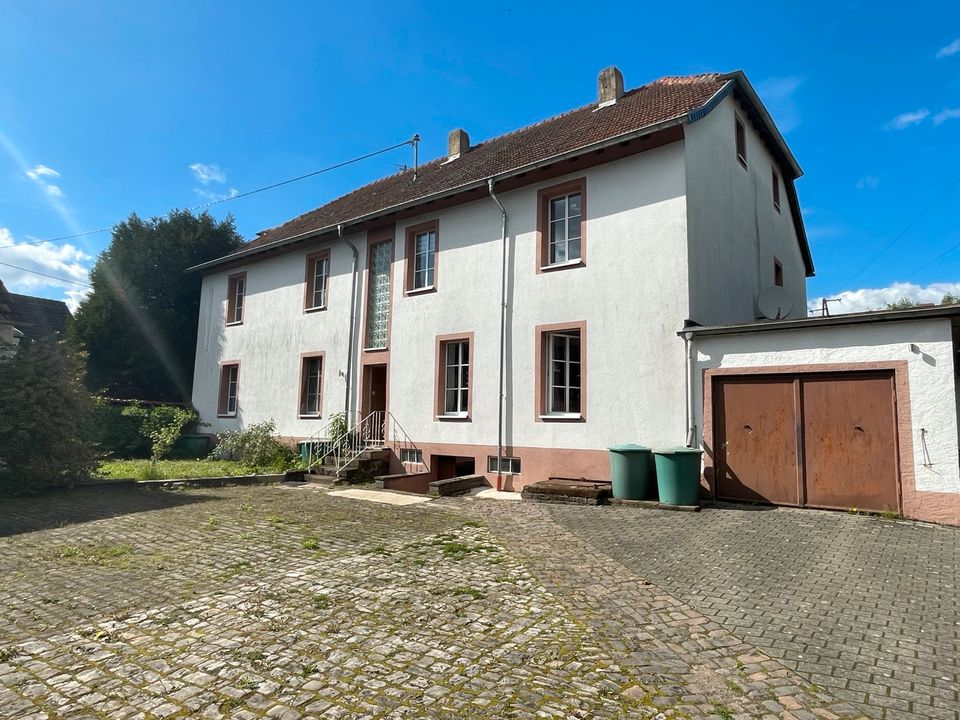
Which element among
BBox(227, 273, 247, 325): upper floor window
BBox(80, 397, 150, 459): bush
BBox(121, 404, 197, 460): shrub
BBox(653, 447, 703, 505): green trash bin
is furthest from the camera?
BBox(227, 273, 247, 325): upper floor window

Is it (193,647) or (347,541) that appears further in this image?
(347,541)

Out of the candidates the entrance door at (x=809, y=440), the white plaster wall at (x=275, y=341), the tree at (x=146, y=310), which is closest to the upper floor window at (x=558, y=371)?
the entrance door at (x=809, y=440)

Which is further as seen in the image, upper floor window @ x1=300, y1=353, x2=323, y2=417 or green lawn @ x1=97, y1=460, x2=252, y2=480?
upper floor window @ x1=300, y1=353, x2=323, y2=417

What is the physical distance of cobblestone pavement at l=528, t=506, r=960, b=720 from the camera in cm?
347

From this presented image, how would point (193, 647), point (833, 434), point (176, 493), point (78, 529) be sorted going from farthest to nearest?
point (176, 493), point (833, 434), point (78, 529), point (193, 647)

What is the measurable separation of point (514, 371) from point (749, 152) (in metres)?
8.06

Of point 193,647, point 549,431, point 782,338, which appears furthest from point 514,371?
point 193,647

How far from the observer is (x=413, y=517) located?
28.8 ft

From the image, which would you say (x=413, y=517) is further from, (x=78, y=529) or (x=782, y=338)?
(x=782, y=338)

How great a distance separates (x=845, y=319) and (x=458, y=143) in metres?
13.5

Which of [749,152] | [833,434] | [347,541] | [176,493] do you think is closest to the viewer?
[347,541]

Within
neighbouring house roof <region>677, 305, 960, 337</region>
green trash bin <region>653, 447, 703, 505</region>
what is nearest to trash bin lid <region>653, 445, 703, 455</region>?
green trash bin <region>653, 447, 703, 505</region>

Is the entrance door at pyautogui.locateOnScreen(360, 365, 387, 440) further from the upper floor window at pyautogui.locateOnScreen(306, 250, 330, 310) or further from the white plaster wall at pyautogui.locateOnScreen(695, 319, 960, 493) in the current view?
the white plaster wall at pyautogui.locateOnScreen(695, 319, 960, 493)

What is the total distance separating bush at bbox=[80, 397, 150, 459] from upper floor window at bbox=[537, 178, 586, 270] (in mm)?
14567
